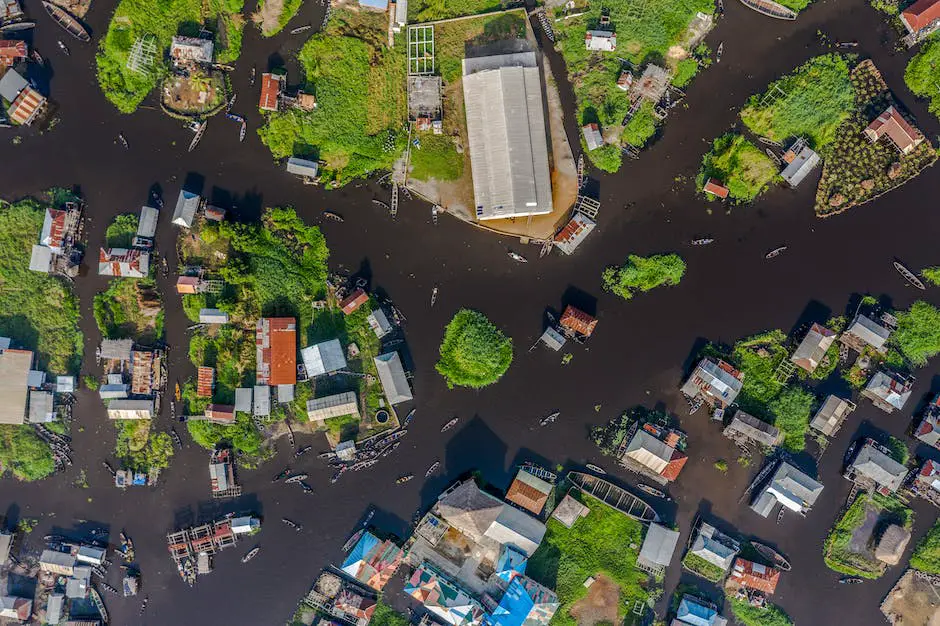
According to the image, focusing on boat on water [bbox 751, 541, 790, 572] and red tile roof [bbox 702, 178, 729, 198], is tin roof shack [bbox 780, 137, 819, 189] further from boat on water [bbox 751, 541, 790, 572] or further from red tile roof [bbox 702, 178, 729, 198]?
boat on water [bbox 751, 541, 790, 572]

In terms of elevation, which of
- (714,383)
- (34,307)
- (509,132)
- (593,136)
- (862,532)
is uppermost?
(593,136)

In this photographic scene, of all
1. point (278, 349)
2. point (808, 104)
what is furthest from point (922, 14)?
point (278, 349)

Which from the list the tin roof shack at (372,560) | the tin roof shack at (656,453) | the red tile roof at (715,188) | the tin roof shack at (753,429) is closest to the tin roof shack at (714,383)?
the tin roof shack at (753,429)

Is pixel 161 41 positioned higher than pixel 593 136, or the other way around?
pixel 161 41

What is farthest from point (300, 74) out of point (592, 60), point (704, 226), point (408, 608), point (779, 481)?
point (779, 481)

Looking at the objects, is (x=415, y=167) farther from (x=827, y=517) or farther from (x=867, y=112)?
(x=827, y=517)

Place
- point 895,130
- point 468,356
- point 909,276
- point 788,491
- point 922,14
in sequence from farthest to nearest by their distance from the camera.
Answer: point 909,276 < point 468,356 < point 788,491 < point 895,130 < point 922,14

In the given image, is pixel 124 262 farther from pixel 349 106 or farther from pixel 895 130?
pixel 895 130

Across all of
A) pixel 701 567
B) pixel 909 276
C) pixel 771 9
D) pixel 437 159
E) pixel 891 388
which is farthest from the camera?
pixel 701 567
